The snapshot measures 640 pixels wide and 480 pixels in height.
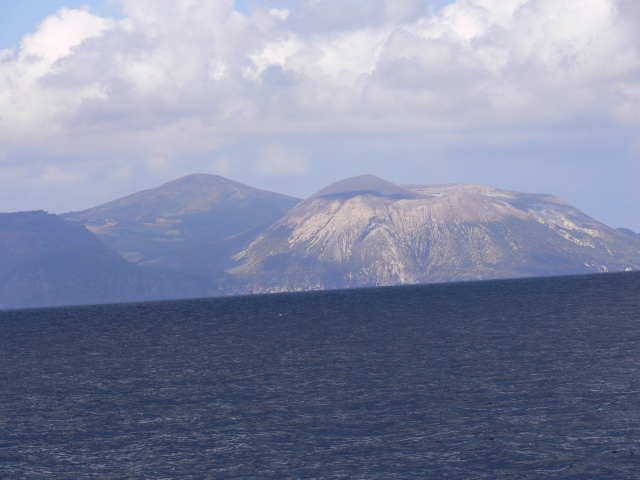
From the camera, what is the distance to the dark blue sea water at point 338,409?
4625 centimetres

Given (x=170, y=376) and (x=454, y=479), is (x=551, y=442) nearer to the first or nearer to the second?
(x=454, y=479)

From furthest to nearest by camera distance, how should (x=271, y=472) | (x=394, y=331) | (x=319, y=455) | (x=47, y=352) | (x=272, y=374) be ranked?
1. (x=394, y=331)
2. (x=47, y=352)
3. (x=272, y=374)
4. (x=319, y=455)
5. (x=271, y=472)

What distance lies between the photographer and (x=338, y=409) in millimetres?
62500

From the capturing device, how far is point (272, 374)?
8531cm

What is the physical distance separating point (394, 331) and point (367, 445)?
282 feet

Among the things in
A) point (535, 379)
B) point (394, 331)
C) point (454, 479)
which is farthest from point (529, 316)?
point (454, 479)

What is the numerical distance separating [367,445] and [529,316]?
379ft

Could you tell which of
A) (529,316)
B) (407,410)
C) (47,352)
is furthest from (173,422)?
(529,316)

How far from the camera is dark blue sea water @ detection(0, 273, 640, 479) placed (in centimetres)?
4625

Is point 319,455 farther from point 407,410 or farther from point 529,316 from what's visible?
point 529,316

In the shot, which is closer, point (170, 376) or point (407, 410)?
point (407, 410)

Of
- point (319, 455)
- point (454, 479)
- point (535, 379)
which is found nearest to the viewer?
point (454, 479)

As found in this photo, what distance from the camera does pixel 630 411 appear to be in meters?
56.4

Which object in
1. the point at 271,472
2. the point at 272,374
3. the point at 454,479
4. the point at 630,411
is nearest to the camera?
the point at 454,479
